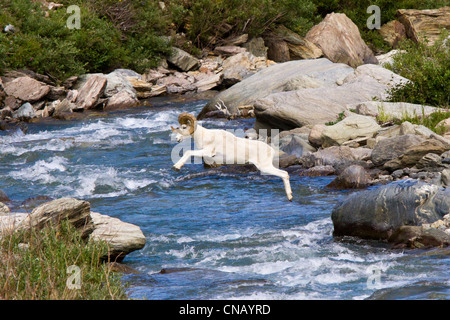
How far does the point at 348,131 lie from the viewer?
14805 millimetres

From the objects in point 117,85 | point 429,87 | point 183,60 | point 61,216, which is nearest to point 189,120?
point 61,216

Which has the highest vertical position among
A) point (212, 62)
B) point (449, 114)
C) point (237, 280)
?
point (212, 62)

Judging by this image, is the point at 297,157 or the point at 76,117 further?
the point at 76,117

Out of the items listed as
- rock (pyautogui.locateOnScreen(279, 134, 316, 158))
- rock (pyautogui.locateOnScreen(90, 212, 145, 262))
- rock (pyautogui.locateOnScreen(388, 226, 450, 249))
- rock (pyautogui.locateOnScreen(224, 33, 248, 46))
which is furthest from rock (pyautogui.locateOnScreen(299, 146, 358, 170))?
rock (pyautogui.locateOnScreen(224, 33, 248, 46))

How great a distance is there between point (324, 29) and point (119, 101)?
14.7 metres

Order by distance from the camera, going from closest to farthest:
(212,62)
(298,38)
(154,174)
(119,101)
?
1. (154,174)
2. (119,101)
3. (212,62)
4. (298,38)

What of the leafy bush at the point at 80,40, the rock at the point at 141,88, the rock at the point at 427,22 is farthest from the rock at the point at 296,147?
the rock at the point at 427,22

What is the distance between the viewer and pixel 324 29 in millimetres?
34438

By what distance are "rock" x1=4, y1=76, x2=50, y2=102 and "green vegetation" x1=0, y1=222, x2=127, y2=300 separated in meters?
17.2

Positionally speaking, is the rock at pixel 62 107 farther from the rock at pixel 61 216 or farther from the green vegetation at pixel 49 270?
the green vegetation at pixel 49 270

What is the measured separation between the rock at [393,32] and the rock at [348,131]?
24937mm
